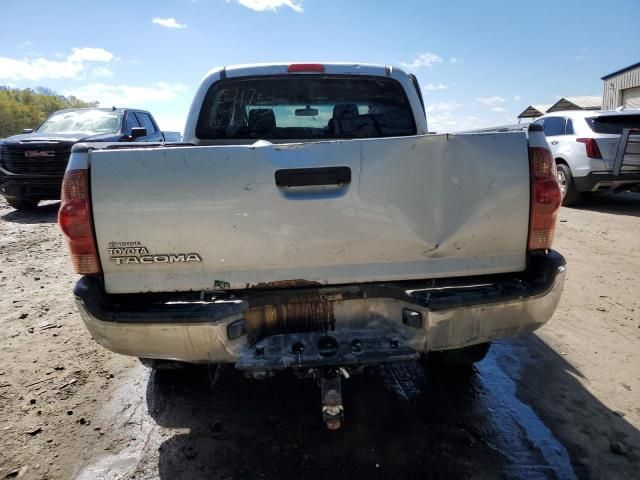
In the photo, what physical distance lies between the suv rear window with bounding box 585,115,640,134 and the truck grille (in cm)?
1065

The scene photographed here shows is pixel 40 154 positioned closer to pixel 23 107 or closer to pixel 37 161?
pixel 37 161

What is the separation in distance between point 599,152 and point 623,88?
23.9 meters

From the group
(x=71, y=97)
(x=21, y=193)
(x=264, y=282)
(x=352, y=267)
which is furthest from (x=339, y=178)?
(x=71, y=97)

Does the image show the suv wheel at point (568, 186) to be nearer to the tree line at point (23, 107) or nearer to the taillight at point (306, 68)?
the taillight at point (306, 68)

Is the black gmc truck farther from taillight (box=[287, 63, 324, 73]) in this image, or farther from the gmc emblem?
taillight (box=[287, 63, 324, 73])

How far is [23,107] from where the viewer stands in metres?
56.8

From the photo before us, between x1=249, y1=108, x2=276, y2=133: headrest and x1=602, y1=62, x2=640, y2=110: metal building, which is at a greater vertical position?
x1=602, y1=62, x2=640, y2=110: metal building

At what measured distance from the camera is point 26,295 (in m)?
4.85

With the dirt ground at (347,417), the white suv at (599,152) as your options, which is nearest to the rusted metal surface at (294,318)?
the dirt ground at (347,417)

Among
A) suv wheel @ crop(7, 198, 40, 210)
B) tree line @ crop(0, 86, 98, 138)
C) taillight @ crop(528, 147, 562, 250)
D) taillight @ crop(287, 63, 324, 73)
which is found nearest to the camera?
taillight @ crop(528, 147, 562, 250)

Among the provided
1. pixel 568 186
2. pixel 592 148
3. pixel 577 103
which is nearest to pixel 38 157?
pixel 568 186

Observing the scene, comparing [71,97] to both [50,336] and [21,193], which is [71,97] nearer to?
[21,193]

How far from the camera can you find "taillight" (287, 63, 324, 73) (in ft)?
11.0

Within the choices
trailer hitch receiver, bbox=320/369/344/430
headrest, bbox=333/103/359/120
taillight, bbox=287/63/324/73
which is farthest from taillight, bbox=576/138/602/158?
trailer hitch receiver, bbox=320/369/344/430
